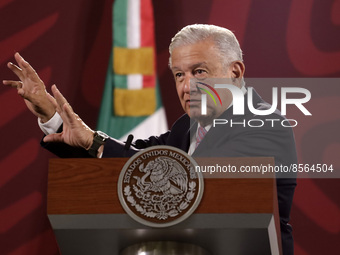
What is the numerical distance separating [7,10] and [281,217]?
7.32 feet

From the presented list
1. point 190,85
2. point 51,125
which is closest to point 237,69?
point 190,85

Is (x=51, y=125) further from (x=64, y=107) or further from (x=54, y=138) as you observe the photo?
(x=64, y=107)

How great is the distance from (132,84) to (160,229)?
2169 mm

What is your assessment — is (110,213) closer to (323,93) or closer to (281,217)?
(281,217)

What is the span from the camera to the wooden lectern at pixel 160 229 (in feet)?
4.64

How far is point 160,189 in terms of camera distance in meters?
1.46

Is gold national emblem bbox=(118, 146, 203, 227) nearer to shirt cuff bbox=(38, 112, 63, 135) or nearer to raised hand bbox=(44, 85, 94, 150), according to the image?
raised hand bbox=(44, 85, 94, 150)

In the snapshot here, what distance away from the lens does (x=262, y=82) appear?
10.4ft

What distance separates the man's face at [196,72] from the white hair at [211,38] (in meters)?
0.02

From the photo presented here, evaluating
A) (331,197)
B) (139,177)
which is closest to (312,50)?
(331,197)

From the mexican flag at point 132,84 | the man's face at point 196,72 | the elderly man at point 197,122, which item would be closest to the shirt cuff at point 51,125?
the elderly man at point 197,122

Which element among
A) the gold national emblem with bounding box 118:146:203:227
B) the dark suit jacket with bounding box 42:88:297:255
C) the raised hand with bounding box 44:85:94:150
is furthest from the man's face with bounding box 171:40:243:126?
the gold national emblem with bounding box 118:146:203:227

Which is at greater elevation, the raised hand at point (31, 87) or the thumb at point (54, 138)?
the raised hand at point (31, 87)

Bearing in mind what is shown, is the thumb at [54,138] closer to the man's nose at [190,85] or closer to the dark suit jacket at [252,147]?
the dark suit jacket at [252,147]
